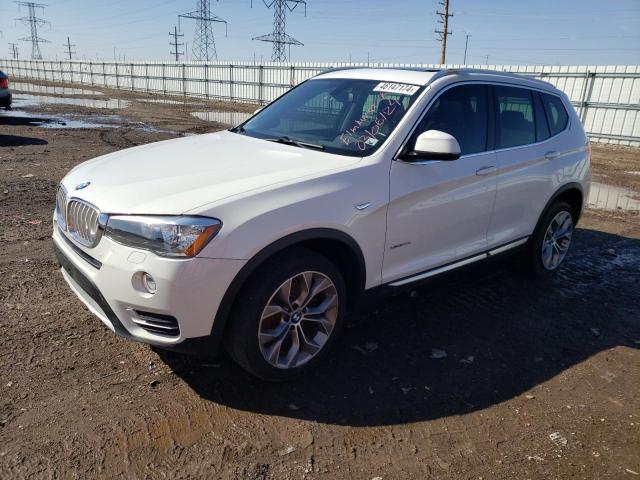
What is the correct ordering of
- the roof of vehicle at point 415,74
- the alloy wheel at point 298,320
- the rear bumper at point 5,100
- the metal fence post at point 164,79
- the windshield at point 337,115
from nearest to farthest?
the alloy wheel at point 298,320
the windshield at point 337,115
the roof of vehicle at point 415,74
the rear bumper at point 5,100
the metal fence post at point 164,79

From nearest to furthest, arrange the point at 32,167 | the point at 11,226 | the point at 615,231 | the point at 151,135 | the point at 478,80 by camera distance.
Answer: the point at 478,80
the point at 11,226
the point at 615,231
the point at 32,167
the point at 151,135

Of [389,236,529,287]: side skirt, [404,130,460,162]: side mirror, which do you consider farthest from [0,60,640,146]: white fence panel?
[404,130,460,162]: side mirror

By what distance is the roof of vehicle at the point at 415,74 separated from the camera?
12.5ft

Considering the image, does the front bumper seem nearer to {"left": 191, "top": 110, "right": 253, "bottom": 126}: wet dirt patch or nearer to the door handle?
the door handle

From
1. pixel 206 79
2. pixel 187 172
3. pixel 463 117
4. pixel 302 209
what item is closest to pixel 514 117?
pixel 463 117

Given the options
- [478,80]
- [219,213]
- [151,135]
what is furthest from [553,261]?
[151,135]

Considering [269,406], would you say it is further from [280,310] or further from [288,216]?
[288,216]

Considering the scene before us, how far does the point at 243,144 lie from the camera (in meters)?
3.77

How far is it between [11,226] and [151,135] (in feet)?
28.2

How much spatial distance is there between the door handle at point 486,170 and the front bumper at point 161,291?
2163 mm

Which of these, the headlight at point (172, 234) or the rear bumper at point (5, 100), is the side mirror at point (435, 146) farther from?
the rear bumper at point (5, 100)

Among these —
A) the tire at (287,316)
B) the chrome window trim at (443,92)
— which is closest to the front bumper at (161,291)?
the tire at (287,316)

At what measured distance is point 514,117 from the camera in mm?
4430

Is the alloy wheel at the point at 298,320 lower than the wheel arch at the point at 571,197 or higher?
lower
